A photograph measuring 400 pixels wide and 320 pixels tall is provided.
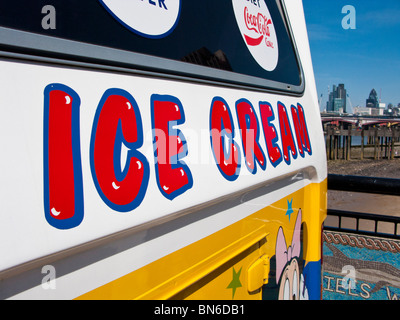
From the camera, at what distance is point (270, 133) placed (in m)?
1.37

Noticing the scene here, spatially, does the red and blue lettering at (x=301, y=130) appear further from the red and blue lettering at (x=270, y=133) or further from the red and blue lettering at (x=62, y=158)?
the red and blue lettering at (x=62, y=158)

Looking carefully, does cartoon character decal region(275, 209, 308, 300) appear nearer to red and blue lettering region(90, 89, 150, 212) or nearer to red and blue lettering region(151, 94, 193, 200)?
red and blue lettering region(151, 94, 193, 200)

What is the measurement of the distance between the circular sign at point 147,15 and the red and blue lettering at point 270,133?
1.56 ft

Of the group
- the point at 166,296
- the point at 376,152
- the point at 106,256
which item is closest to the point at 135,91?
the point at 106,256

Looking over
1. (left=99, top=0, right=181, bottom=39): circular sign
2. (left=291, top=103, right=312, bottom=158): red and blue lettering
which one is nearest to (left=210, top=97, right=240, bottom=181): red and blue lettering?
(left=99, top=0, right=181, bottom=39): circular sign

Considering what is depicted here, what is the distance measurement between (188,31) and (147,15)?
168mm

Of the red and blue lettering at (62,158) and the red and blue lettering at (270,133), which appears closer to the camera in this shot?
the red and blue lettering at (62,158)

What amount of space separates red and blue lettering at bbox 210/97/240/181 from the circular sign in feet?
0.80

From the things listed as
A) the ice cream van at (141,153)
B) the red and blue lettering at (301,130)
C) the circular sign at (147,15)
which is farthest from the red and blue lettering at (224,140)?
the red and blue lettering at (301,130)

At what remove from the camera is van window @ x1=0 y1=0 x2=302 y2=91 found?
0.73 m

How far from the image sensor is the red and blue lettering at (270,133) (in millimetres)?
1343

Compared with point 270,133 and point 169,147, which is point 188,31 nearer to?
point 169,147

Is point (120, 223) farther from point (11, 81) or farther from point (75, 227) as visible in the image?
point (11, 81)

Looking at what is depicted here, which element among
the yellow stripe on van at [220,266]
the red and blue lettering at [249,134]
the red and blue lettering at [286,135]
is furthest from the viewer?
the red and blue lettering at [286,135]
